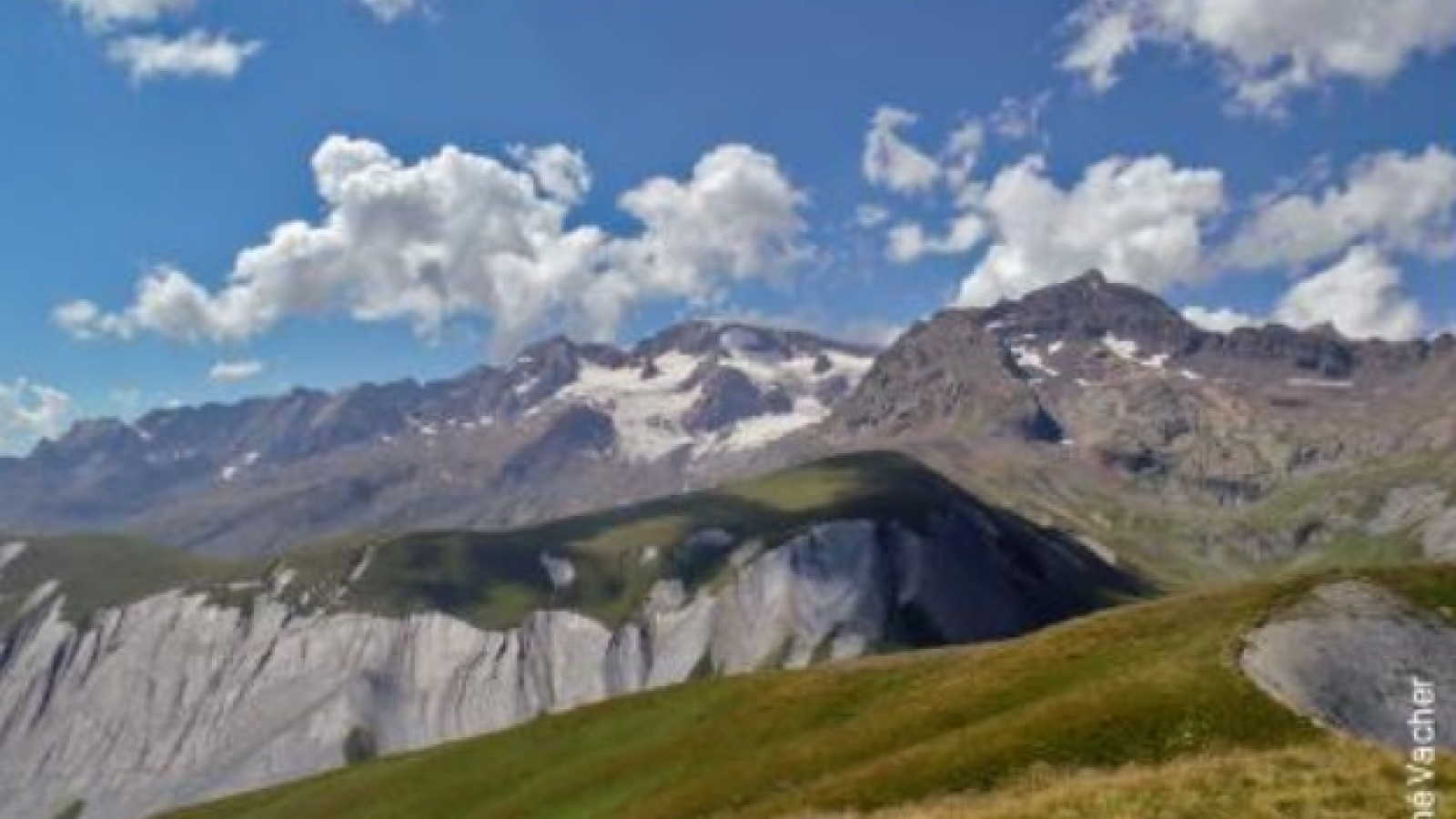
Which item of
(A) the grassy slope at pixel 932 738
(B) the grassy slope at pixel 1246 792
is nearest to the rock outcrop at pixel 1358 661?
(A) the grassy slope at pixel 932 738

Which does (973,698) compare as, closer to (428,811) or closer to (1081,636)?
(1081,636)

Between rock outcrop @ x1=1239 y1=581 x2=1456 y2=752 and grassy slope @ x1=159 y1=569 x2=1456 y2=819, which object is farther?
rock outcrop @ x1=1239 y1=581 x2=1456 y2=752

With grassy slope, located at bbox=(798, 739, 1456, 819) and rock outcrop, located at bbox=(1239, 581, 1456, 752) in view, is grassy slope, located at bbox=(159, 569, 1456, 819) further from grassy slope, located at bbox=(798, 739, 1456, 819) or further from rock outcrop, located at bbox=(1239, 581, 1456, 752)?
rock outcrop, located at bbox=(1239, 581, 1456, 752)

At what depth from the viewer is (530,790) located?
280 feet

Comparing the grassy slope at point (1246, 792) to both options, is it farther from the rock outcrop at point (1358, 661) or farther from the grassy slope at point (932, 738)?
the rock outcrop at point (1358, 661)

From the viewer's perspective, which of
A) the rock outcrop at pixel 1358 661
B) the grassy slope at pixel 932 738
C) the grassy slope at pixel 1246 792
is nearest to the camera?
the grassy slope at pixel 1246 792

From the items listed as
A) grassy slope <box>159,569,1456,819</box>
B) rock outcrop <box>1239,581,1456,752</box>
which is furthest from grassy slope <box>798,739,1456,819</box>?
rock outcrop <box>1239,581,1456,752</box>


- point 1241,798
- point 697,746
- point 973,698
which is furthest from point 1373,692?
point 697,746

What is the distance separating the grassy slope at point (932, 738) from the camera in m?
52.7

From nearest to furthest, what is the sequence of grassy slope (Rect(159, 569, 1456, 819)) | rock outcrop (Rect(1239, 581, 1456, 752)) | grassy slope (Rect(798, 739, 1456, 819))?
1. grassy slope (Rect(798, 739, 1456, 819))
2. grassy slope (Rect(159, 569, 1456, 819))
3. rock outcrop (Rect(1239, 581, 1456, 752))

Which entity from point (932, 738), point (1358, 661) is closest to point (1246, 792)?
point (1358, 661)

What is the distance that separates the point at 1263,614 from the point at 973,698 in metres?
11.8

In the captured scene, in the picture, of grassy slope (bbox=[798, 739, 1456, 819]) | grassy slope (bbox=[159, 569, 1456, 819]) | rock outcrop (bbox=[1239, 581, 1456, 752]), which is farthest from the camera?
rock outcrop (bbox=[1239, 581, 1456, 752])

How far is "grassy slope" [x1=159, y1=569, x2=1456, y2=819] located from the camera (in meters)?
52.7
